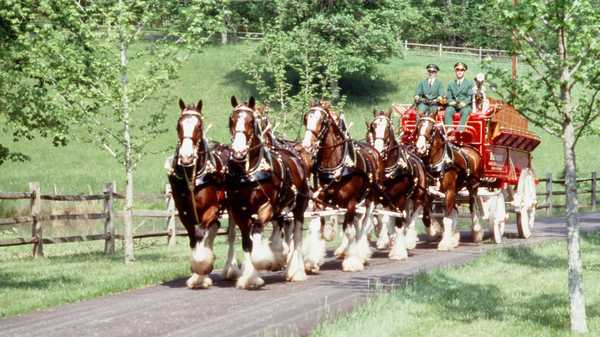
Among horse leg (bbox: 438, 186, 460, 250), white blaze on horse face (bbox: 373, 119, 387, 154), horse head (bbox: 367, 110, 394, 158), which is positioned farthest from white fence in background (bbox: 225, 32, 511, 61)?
white blaze on horse face (bbox: 373, 119, 387, 154)

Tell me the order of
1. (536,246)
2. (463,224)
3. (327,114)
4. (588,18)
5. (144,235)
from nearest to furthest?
(588,18)
(327,114)
(536,246)
(144,235)
(463,224)

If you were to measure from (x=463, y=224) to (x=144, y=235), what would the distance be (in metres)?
11.0

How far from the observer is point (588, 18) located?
10453 mm

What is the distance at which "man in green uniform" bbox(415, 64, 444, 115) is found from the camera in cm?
2161

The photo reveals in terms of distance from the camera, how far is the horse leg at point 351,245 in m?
16.6

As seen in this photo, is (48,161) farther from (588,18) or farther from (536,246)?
(588,18)

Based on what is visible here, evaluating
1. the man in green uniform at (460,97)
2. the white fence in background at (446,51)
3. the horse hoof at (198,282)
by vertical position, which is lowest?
the horse hoof at (198,282)

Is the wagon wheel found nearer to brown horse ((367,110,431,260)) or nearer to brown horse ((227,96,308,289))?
brown horse ((367,110,431,260))

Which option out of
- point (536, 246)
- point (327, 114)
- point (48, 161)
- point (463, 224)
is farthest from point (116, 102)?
point (48, 161)

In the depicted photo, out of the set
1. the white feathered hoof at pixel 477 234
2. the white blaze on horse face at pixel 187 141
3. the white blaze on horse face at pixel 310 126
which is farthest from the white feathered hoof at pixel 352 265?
the white feathered hoof at pixel 477 234

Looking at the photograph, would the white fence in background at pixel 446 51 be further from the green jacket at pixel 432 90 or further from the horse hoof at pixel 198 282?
the horse hoof at pixel 198 282

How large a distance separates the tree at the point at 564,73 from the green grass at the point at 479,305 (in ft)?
2.77

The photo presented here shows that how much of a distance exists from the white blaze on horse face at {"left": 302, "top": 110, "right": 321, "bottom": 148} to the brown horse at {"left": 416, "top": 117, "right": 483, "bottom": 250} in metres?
4.37

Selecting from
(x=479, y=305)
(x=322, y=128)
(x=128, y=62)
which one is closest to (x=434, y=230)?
(x=322, y=128)
